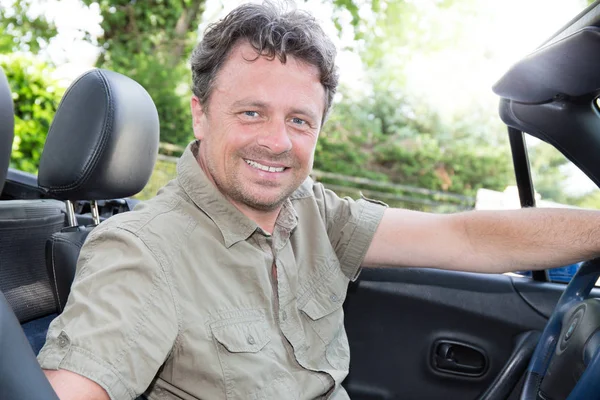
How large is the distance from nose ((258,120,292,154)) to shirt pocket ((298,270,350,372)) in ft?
1.31

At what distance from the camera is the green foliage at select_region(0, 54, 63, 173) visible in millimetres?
4703

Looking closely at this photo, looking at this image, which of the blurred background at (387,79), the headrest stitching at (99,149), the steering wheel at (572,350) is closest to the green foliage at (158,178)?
the blurred background at (387,79)

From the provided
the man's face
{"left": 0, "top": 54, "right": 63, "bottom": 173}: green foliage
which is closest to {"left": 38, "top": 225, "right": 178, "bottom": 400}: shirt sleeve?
the man's face

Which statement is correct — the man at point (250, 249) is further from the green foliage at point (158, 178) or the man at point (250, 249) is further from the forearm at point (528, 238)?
the green foliage at point (158, 178)

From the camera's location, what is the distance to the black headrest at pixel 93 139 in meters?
1.72

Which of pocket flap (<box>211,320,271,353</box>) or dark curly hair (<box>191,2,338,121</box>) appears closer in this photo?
pocket flap (<box>211,320,271,353</box>)

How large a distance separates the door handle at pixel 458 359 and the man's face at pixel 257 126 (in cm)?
87

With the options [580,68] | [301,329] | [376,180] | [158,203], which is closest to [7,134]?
[158,203]

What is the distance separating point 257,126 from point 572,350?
878 mm

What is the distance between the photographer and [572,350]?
1478 millimetres

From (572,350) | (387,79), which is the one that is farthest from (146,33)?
(572,350)

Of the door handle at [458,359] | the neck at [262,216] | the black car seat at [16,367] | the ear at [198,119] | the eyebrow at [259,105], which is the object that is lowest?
the door handle at [458,359]

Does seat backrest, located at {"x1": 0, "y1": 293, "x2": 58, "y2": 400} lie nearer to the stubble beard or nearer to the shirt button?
the shirt button

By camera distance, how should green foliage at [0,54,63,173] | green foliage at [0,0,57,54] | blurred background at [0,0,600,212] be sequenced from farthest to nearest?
green foliage at [0,0,57,54] < blurred background at [0,0,600,212] < green foliage at [0,54,63,173]
